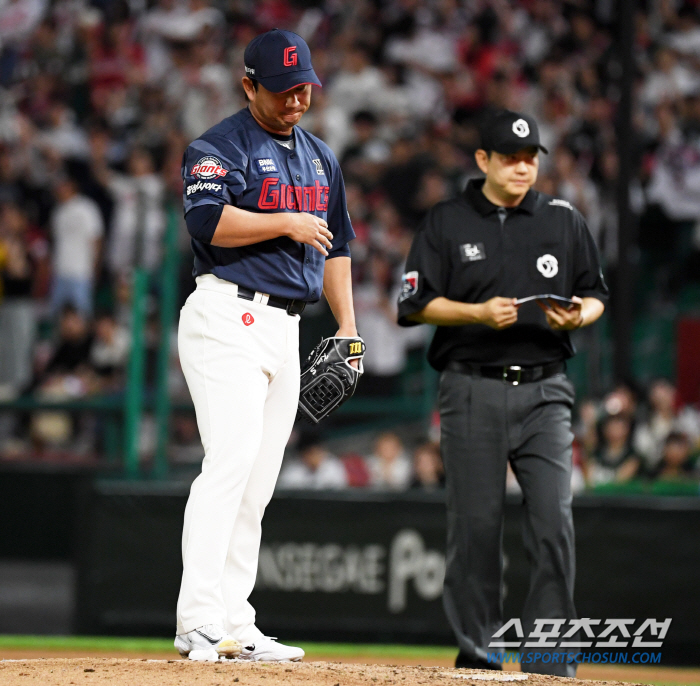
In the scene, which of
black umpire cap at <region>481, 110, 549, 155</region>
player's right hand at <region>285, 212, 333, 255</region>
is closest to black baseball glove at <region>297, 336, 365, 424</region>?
player's right hand at <region>285, 212, 333, 255</region>

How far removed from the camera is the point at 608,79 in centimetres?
1225

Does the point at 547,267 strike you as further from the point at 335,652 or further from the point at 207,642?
the point at 335,652

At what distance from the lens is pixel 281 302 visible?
4148 mm

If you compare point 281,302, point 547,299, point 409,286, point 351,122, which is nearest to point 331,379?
point 281,302

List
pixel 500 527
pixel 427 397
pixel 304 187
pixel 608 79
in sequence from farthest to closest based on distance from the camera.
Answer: pixel 608 79, pixel 427 397, pixel 500 527, pixel 304 187

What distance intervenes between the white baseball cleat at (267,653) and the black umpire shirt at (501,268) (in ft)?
4.78

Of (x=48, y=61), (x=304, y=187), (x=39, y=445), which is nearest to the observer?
(x=304, y=187)

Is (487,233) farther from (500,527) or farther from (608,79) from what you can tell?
(608,79)

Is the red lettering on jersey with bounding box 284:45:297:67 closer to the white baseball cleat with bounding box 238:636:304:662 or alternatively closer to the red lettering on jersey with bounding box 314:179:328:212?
the red lettering on jersey with bounding box 314:179:328:212

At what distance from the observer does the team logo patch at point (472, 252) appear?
4977mm

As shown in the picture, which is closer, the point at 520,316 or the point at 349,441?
the point at 520,316

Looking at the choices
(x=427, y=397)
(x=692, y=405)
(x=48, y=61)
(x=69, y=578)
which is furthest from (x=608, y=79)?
(x=69, y=578)

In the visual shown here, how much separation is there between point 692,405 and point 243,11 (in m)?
7.04

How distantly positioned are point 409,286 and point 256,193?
3.76ft
